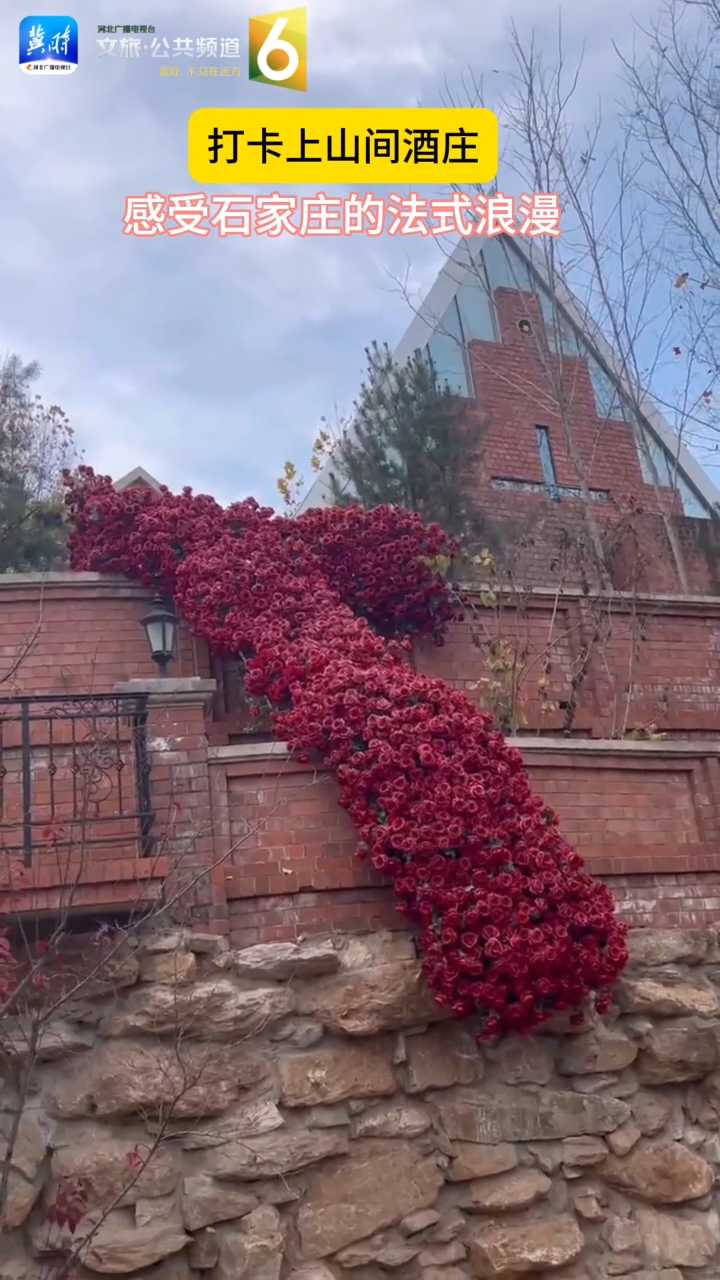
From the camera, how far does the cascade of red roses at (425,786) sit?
4.36 metres

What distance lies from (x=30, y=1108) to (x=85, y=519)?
3.76 metres

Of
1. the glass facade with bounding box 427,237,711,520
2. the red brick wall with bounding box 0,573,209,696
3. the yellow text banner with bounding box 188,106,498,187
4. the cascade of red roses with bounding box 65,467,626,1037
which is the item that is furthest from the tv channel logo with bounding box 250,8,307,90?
the glass facade with bounding box 427,237,711,520

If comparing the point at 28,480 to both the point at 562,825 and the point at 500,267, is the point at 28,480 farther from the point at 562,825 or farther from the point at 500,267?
the point at 562,825

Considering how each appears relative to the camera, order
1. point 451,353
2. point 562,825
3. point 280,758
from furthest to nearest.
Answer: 1. point 451,353
2. point 562,825
3. point 280,758

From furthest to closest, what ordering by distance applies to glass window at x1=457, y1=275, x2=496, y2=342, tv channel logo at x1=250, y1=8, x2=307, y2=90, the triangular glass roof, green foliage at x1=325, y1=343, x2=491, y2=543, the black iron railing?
glass window at x1=457, y1=275, x2=496, y2=342 → the triangular glass roof → green foliage at x1=325, y1=343, x2=491, y2=543 → tv channel logo at x1=250, y1=8, x2=307, y2=90 → the black iron railing

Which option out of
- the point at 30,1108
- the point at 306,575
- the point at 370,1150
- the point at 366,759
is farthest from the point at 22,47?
the point at 370,1150

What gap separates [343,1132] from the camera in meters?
4.14

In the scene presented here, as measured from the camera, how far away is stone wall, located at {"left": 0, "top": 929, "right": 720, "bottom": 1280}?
12.7ft

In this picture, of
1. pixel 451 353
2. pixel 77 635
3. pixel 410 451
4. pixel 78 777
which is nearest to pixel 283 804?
pixel 78 777

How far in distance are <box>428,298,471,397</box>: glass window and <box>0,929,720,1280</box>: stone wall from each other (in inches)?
340

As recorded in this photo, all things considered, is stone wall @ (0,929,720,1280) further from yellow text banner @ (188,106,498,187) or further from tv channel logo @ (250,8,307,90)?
tv channel logo @ (250,8,307,90)

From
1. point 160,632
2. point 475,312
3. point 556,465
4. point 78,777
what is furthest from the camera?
point 475,312

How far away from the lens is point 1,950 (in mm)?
3768

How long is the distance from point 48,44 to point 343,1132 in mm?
6052
